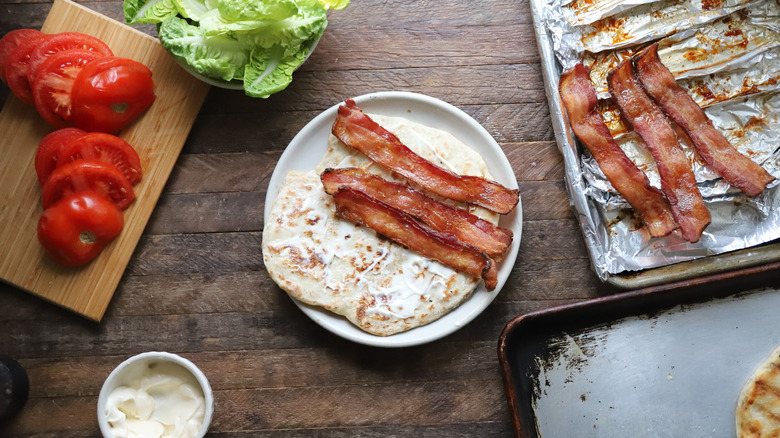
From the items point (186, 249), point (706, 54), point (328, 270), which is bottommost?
point (186, 249)

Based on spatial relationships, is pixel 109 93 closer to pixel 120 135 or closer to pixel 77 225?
pixel 120 135

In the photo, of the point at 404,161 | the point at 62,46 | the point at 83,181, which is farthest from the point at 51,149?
the point at 404,161

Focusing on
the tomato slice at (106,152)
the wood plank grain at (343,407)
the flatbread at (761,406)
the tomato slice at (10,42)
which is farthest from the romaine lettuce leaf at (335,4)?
the flatbread at (761,406)

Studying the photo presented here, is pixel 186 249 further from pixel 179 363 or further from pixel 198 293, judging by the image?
pixel 179 363

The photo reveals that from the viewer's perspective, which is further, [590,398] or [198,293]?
[198,293]

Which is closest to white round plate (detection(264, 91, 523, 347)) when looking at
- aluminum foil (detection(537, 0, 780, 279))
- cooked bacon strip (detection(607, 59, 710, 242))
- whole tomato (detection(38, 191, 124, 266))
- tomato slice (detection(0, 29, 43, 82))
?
aluminum foil (detection(537, 0, 780, 279))

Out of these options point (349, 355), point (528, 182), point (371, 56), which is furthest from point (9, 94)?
point (528, 182)

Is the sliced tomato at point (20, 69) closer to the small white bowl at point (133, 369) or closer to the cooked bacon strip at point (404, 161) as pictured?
the small white bowl at point (133, 369)

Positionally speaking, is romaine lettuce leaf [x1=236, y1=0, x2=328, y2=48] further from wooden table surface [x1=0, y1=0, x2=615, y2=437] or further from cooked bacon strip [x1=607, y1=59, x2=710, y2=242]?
cooked bacon strip [x1=607, y1=59, x2=710, y2=242]
